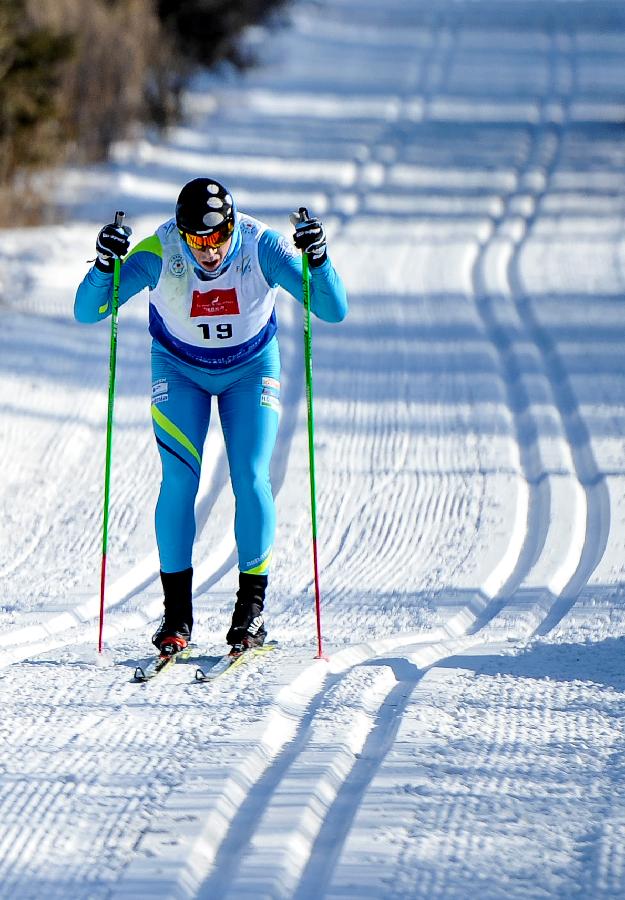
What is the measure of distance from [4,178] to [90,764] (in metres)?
12.0

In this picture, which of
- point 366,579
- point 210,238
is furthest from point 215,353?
point 366,579

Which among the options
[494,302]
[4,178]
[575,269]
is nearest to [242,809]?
[494,302]

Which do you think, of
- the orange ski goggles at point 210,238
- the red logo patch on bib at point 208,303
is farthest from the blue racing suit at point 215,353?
the orange ski goggles at point 210,238

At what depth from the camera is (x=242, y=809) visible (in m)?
3.46

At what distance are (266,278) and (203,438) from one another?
68cm

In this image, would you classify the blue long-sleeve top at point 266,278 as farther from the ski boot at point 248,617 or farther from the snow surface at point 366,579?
the snow surface at point 366,579

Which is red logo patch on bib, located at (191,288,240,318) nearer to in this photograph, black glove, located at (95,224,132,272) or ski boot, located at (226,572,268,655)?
black glove, located at (95,224,132,272)

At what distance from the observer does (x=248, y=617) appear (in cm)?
505

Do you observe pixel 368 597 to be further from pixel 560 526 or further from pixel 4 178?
pixel 4 178

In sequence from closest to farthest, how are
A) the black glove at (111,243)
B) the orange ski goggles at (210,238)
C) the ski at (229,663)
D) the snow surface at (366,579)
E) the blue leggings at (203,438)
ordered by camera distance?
1. the snow surface at (366,579)
2. the ski at (229,663)
3. the orange ski goggles at (210,238)
4. the black glove at (111,243)
5. the blue leggings at (203,438)

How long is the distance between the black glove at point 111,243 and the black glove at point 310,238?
65cm

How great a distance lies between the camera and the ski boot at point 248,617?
498 cm

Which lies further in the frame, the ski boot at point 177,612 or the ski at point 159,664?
the ski boot at point 177,612

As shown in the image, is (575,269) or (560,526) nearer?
A: (560,526)
